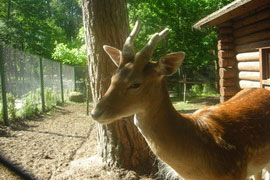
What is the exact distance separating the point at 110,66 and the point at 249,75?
407 centimetres

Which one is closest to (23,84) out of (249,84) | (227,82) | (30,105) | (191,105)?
(30,105)

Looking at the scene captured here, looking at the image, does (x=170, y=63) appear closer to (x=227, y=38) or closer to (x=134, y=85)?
(x=134, y=85)

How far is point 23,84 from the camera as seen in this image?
372 inches

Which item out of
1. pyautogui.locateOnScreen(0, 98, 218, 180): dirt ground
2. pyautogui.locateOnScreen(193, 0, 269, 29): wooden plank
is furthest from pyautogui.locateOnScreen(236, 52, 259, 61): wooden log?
pyautogui.locateOnScreen(0, 98, 218, 180): dirt ground

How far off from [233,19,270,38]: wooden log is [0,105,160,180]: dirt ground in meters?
4.17

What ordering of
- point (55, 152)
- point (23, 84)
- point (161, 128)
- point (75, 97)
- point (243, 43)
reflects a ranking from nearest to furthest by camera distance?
point (161, 128), point (55, 152), point (243, 43), point (23, 84), point (75, 97)

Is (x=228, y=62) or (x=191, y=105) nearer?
(x=228, y=62)

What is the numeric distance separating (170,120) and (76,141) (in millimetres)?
4219

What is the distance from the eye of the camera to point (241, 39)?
7.05m

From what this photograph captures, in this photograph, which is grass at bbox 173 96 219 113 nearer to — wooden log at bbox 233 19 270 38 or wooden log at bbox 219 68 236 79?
wooden log at bbox 219 68 236 79

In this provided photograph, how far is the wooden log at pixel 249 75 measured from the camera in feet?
20.6

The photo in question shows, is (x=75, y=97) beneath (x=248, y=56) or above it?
beneath

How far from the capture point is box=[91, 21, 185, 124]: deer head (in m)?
2.31

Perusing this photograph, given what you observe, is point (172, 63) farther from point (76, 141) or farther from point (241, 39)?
point (241, 39)
